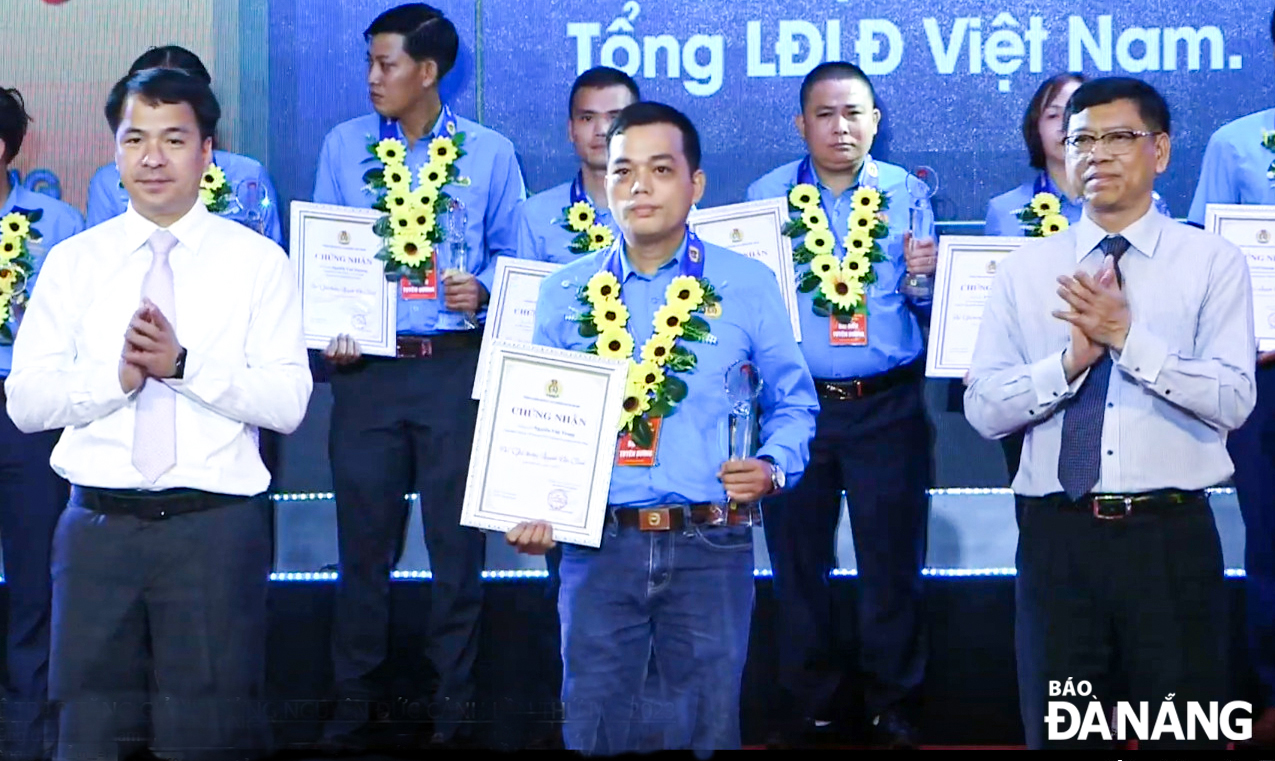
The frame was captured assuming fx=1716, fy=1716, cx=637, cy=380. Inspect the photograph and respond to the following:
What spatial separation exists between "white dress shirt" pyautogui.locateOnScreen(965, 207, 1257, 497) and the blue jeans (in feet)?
2.46

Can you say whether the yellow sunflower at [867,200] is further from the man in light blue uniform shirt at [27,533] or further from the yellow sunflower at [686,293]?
the man in light blue uniform shirt at [27,533]

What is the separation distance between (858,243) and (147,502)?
224 cm

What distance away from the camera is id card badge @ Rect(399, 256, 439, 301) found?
5.14 metres

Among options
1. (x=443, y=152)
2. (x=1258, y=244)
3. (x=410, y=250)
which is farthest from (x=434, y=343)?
(x=1258, y=244)

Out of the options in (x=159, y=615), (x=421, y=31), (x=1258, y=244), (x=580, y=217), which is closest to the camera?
(x=159, y=615)

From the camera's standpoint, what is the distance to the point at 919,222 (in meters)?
5.17

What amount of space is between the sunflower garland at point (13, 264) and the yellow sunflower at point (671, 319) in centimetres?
224

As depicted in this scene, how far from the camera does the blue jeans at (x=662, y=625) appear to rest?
3.85 meters

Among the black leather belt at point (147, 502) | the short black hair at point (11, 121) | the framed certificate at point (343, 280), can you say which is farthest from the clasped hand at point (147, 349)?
the short black hair at point (11, 121)

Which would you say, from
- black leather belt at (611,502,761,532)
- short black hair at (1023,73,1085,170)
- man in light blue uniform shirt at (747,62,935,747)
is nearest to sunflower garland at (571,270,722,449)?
black leather belt at (611,502,761,532)

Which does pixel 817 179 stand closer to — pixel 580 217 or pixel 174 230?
pixel 580 217

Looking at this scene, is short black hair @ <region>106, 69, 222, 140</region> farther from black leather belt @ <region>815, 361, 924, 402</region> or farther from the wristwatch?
black leather belt @ <region>815, 361, 924, 402</region>

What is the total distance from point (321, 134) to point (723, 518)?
2211 millimetres

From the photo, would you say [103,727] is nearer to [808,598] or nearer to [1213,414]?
[808,598]
